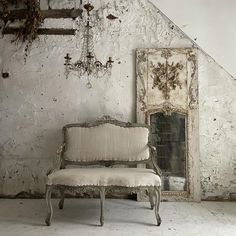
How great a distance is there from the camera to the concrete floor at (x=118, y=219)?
115 inches

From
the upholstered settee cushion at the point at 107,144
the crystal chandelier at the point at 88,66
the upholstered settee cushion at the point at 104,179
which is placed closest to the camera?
the upholstered settee cushion at the point at 104,179

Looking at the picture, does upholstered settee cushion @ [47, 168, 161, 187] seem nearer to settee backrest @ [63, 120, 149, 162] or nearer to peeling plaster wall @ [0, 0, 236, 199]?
settee backrest @ [63, 120, 149, 162]

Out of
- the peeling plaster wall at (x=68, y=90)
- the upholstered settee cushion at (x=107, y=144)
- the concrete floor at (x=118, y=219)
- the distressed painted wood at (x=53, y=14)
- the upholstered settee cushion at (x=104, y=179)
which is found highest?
the distressed painted wood at (x=53, y=14)

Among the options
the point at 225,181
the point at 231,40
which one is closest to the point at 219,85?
the point at 231,40

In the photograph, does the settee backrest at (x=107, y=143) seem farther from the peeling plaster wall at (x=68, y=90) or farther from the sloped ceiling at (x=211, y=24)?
the sloped ceiling at (x=211, y=24)

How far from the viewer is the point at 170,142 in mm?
4094

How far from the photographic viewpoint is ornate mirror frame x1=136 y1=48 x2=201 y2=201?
410 cm

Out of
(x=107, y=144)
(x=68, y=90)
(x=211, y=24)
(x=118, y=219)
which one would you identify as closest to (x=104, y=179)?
(x=118, y=219)

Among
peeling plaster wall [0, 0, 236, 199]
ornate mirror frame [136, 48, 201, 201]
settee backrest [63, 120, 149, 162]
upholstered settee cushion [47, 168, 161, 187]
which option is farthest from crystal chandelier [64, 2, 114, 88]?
upholstered settee cushion [47, 168, 161, 187]

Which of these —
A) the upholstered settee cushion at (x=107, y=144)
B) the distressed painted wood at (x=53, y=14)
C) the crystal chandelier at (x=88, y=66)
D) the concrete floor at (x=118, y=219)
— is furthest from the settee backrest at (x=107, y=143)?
the distressed painted wood at (x=53, y=14)

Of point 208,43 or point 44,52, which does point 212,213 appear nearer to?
point 208,43

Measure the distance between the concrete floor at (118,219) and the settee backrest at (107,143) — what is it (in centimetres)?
55

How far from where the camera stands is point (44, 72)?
13.9 ft

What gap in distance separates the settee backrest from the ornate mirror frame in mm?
388
